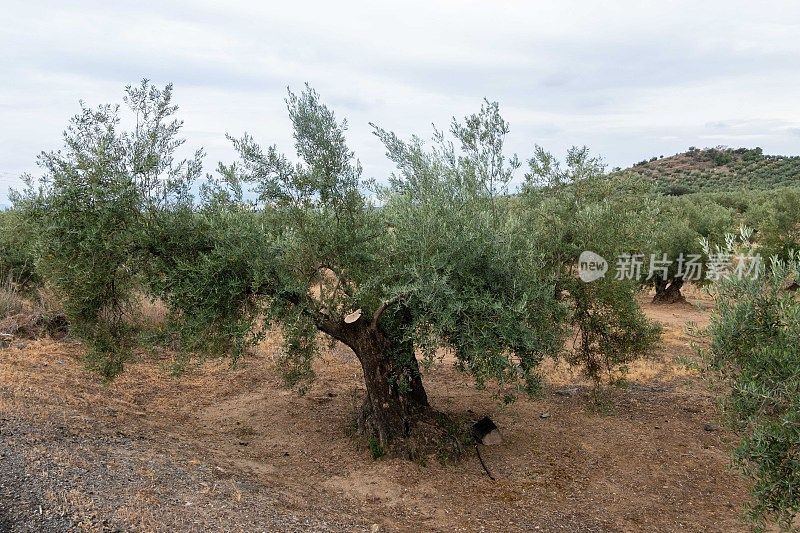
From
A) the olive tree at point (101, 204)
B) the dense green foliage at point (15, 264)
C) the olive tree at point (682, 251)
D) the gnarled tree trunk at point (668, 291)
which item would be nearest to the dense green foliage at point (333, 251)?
the olive tree at point (101, 204)

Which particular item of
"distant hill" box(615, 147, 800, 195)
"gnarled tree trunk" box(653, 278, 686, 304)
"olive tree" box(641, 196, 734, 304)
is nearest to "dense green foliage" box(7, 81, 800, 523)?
"olive tree" box(641, 196, 734, 304)

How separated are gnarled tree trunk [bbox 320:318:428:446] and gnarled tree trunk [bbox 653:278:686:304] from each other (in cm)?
1993

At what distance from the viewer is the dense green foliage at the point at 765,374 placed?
453 centimetres

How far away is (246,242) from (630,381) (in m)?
10.8

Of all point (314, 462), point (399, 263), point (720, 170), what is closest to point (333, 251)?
→ point (399, 263)

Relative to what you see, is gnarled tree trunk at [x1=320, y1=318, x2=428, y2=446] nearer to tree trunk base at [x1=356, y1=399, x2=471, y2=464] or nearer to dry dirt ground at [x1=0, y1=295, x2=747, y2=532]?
tree trunk base at [x1=356, y1=399, x2=471, y2=464]

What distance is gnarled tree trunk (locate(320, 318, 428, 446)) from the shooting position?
877 centimetres

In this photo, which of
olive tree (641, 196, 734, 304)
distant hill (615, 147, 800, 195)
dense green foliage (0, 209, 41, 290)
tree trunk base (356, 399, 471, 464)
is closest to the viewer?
tree trunk base (356, 399, 471, 464)

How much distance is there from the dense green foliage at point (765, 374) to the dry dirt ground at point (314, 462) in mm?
756

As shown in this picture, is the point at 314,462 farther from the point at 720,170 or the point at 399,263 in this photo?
the point at 720,170

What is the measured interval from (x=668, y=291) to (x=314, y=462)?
21.7 metres

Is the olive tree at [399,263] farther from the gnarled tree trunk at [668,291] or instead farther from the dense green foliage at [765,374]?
the gnarled tree trunk at [668,291]

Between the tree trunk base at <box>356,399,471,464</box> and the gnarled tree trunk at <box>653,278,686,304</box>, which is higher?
the gnarled tree trunk at <box>653,278,686,304</box>

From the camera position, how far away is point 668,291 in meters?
26.0
